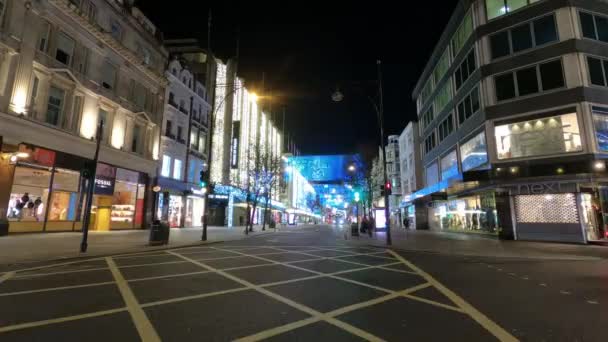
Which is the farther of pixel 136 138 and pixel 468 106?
pixel 136 138

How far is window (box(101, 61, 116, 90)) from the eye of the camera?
2519 cm

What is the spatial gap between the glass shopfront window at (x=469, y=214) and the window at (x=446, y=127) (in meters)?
7.37

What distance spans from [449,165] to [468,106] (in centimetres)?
741

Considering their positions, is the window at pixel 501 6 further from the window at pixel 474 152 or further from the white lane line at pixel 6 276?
the white lane line at pixel 6 276

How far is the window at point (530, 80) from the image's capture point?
21.7 metres

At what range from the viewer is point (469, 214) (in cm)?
2895

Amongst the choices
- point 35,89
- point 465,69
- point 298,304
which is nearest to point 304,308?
point 298,304

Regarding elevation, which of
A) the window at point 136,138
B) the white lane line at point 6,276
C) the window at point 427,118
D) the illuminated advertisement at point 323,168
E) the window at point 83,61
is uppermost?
the illuminated advertisement at point 323,168

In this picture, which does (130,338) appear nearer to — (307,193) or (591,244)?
(591,244)

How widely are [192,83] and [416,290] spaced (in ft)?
124

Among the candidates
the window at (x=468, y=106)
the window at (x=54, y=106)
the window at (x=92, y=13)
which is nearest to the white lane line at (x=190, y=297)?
the window at (x=54, y=106)

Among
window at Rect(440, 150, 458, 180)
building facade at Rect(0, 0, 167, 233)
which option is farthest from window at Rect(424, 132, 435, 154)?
building facade at Rect(0, 0, 167, 233)

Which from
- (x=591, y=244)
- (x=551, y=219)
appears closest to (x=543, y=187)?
(x=551, y=219)

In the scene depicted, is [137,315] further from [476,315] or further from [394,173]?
[394,173]
